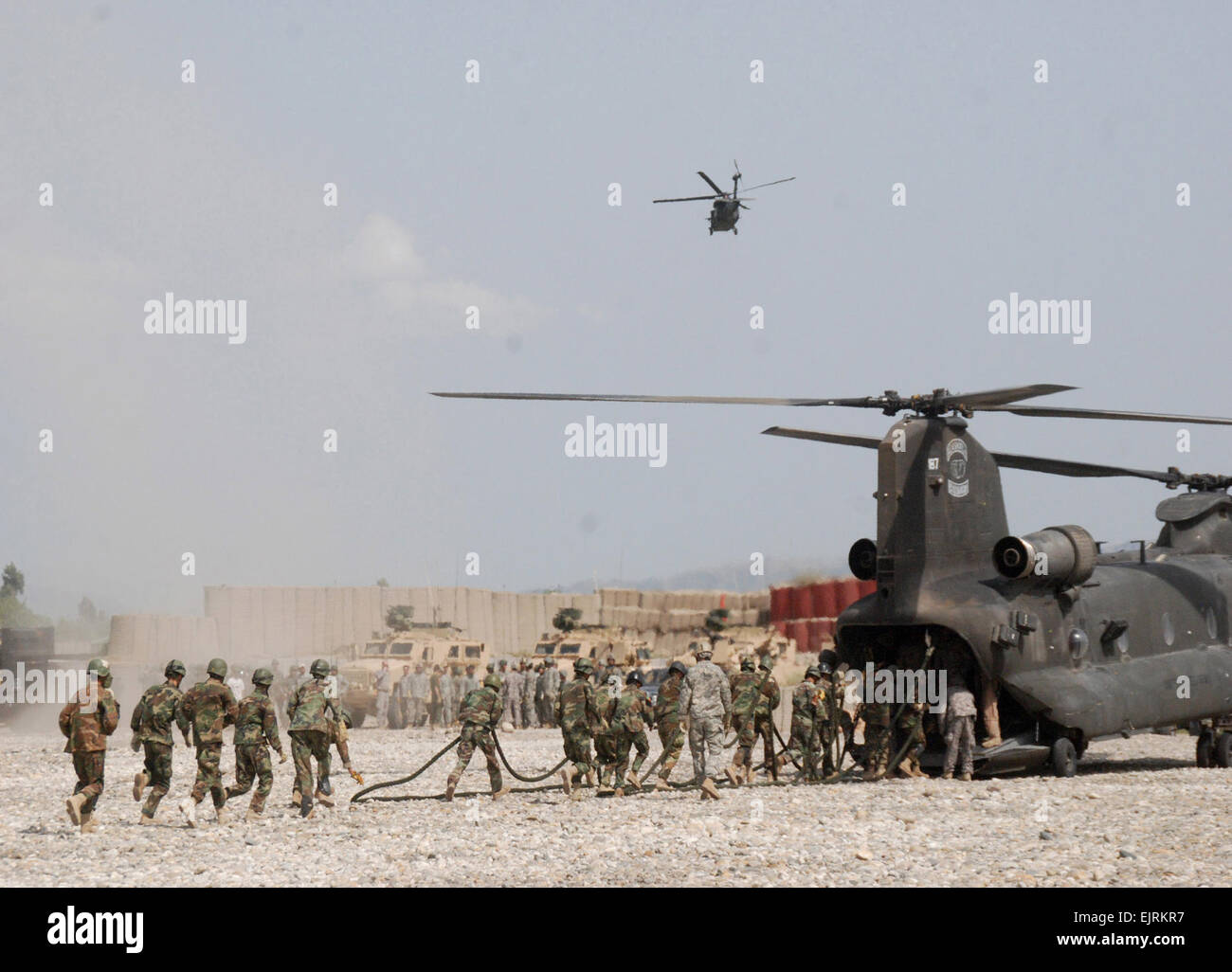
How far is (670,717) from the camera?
53.4ft

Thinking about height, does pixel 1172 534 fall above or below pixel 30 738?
above

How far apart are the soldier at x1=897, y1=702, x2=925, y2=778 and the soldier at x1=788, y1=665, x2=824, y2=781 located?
1003 millimetres

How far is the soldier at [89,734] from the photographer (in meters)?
13.4

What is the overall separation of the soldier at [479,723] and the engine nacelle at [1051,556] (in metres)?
6.08

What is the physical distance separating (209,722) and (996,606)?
886 cm

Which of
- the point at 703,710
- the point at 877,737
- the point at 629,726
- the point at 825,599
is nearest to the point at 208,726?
the point at 629,726

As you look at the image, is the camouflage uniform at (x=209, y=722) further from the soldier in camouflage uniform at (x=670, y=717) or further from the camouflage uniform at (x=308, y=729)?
the soldier in camouflage uniform at (x=670, y=717)

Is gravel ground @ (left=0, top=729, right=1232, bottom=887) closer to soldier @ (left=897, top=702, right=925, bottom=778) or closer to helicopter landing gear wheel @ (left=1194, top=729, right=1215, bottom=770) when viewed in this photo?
soldier @ (left=897, top=702, right=925, bottom=778)

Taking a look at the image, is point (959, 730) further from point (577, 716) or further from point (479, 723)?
point (479, 723)

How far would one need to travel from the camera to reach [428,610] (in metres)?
58.0
